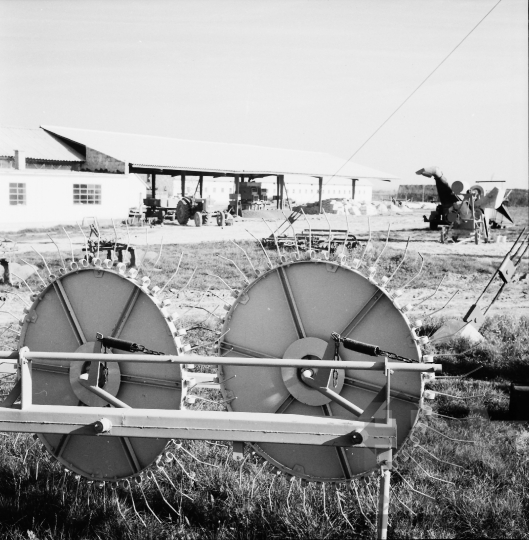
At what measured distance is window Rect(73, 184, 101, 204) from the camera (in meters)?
17.4

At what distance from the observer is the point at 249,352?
3953mm

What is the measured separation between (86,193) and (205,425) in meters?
15.8

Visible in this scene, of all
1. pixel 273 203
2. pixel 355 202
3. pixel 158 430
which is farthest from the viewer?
pixel 355 202

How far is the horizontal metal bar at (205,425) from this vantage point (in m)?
3.09

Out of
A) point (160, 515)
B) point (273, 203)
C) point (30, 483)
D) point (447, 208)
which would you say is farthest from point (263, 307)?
point (273, 203)

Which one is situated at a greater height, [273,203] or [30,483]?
[273,203]

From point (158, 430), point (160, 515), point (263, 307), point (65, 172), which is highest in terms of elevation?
point (65, 172)

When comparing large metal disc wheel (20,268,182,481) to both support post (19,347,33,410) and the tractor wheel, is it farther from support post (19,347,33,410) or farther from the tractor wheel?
the tractor wheel

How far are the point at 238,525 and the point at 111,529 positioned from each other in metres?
0.67

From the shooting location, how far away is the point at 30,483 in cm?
428

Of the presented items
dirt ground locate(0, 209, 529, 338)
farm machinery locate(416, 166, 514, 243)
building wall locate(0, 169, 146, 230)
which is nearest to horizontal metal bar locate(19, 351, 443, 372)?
dirt ground locate(0, 209, 529, 338)

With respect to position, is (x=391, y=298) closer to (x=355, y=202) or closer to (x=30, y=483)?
(x=30, y=483)

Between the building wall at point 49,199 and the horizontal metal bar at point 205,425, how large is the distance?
1023 centimetres

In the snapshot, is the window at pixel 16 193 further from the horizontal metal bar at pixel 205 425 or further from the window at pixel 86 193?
the horizontal metal bar at pixel 205 425
